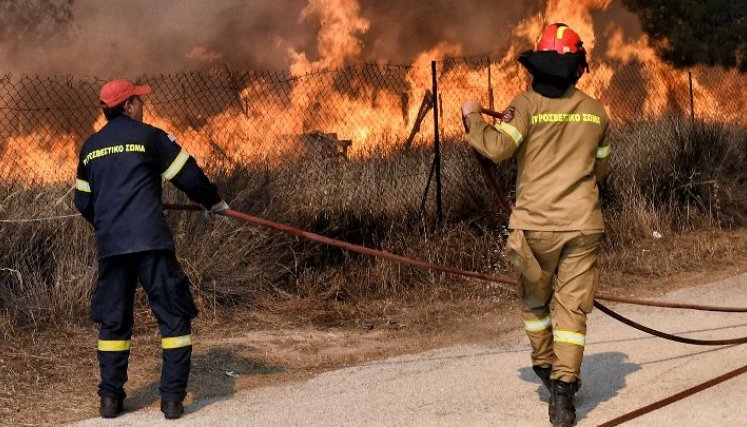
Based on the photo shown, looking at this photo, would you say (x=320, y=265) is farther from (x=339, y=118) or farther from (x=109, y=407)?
(x=339, y=118)

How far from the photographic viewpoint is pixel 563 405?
468cm

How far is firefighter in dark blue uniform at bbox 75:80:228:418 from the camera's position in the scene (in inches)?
196

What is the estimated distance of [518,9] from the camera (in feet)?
66.7

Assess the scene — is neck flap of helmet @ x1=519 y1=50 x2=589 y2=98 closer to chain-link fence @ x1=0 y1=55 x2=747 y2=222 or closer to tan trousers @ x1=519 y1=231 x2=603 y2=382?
tan trousers @ x1=519 y1=231 x2=603 y2=382

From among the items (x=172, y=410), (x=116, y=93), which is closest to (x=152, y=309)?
(x=172, y=410)

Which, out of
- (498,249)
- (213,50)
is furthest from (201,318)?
(213,50)

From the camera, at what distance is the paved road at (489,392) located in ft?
16.0

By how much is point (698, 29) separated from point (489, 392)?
14855 millimetres

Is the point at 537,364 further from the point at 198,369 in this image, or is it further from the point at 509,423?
the point at 198,369

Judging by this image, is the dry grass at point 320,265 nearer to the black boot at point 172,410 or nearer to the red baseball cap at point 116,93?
the black boot at point 172,410

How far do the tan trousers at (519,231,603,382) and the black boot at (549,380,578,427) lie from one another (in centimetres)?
4

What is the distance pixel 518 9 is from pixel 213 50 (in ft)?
21.5

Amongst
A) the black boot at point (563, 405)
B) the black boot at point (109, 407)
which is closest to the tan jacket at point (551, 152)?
the black boot at point (563, 405)

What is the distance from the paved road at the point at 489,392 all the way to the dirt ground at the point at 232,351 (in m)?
0.30
